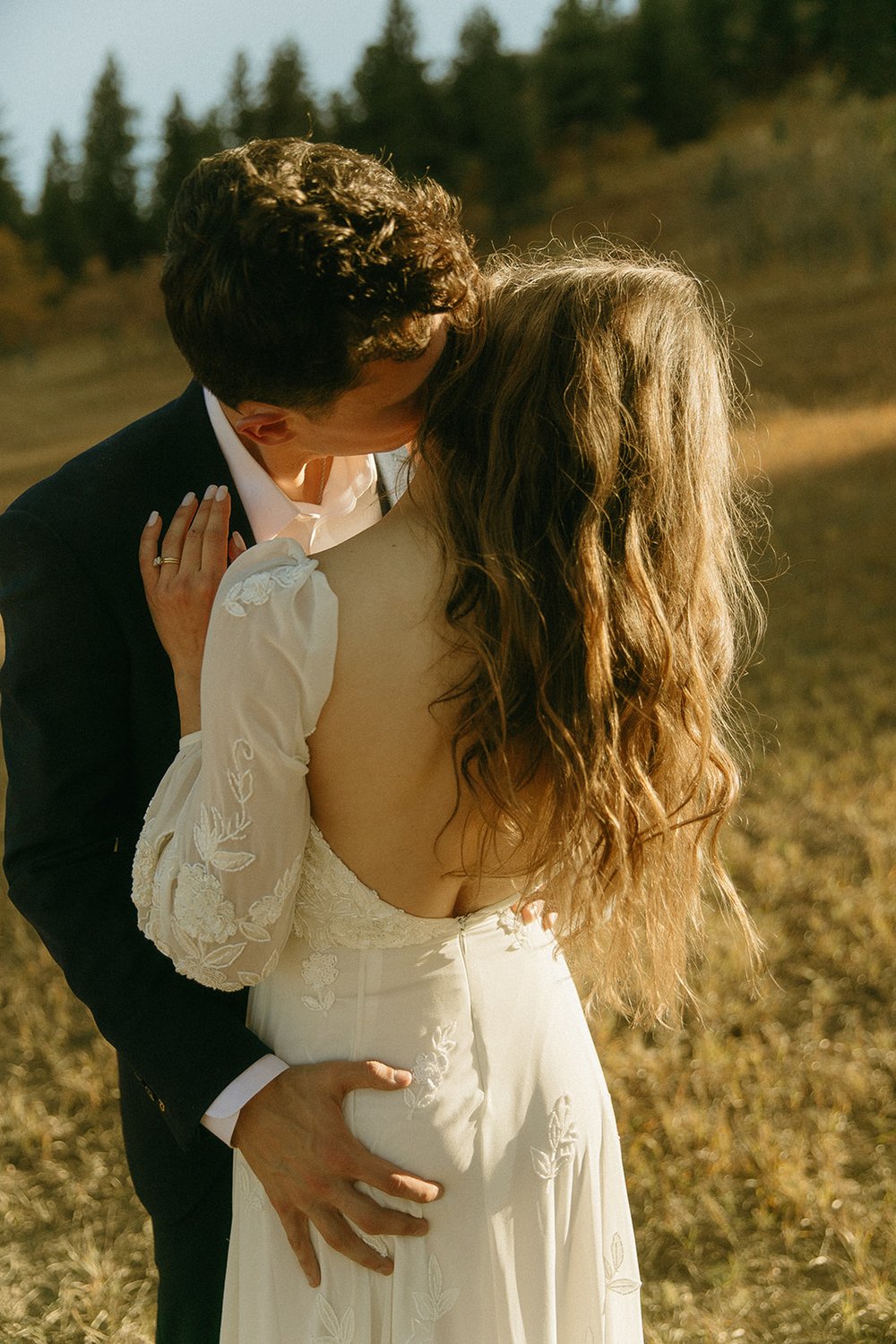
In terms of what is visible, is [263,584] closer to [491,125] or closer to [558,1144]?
[558,1144]

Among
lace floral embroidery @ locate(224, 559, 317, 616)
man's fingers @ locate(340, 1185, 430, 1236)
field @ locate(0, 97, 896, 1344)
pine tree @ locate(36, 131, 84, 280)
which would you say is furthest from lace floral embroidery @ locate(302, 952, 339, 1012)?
pine tree @ locate(36, 131, 84, 280)

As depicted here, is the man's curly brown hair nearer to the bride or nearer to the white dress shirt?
the bride

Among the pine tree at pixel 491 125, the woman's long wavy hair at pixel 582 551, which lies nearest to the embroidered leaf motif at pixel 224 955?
the woman's long wavy hair at pixel 582 551

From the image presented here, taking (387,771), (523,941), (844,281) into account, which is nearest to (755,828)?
(523,941)

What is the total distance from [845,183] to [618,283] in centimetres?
3727

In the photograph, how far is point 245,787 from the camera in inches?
57.2

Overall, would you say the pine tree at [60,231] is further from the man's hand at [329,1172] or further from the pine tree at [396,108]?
the man's hand at [329,1172]

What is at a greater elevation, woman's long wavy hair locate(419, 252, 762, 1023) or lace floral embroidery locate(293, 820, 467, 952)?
woman's long wavy hair locate(419, 252, 762, 1023)

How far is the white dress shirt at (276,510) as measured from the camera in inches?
68.6

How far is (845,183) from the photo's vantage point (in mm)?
34594

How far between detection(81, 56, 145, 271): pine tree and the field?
4918 centimetres

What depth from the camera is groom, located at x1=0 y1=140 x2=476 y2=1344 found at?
1.47 metres

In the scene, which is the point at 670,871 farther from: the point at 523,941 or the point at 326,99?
the point at 326,99

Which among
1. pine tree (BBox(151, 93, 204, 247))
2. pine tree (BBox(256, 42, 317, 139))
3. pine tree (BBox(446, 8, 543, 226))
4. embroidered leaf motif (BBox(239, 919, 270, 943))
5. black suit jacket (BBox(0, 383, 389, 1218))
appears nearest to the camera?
embroidered leaf motif (BBox(239, 919, 270, 943))
